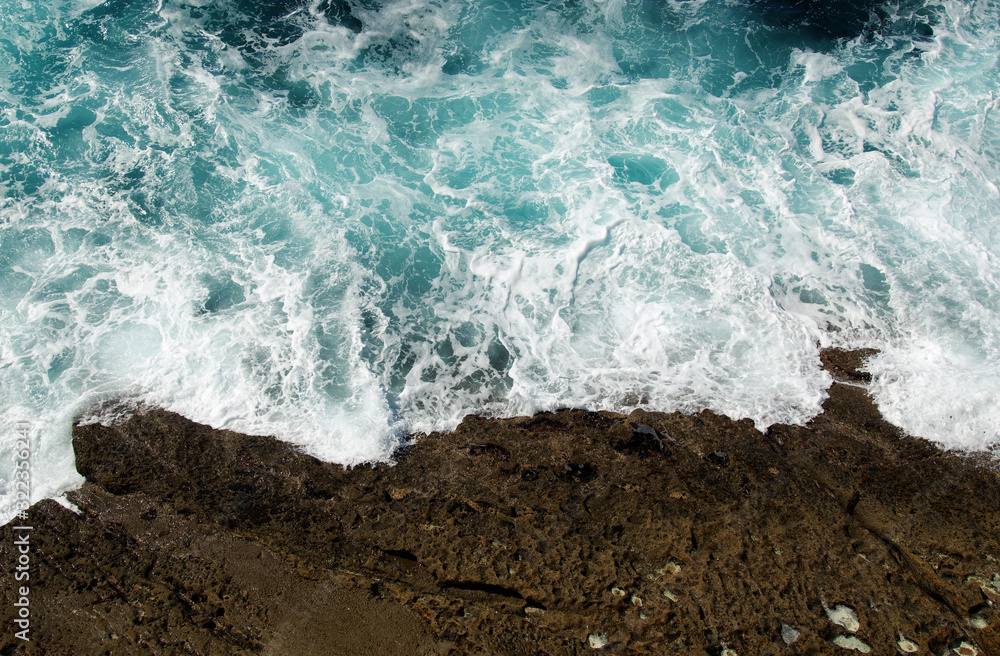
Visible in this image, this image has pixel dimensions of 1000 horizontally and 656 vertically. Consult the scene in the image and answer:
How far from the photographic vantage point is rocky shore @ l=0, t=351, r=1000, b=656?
5488 mm

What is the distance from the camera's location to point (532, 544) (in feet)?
19.8

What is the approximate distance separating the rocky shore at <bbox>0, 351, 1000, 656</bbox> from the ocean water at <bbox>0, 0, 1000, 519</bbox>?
21.3 inches

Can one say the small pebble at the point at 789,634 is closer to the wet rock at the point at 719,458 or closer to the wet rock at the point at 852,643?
the wet rock at the point at 852,643

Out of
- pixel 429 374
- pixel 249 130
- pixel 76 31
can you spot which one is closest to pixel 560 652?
pixel 429 374

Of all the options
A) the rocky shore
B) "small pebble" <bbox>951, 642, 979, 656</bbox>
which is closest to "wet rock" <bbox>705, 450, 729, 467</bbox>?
the rocky shore

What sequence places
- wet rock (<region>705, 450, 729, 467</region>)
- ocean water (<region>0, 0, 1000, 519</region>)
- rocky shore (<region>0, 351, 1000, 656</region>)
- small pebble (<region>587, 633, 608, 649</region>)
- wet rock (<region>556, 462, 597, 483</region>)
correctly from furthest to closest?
ocean water (<region>0, 0, 1000, 519</region>)
wet rock (<region>705, 450, 729, 467</region>)
wet rock (<region>556, 462, 597, 483</region>)
rocky shore (<region>0, 351, 1000, 656</region>)
small pebble (<region>587, 633, 608, 649</region>)

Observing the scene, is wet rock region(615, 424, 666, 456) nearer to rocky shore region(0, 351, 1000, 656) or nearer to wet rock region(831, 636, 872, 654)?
rocky shore region(0, 351, 1000, 656)

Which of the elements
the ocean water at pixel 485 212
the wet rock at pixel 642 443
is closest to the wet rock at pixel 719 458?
the wet rock at pixel 642 443

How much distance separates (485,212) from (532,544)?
617 centimetres

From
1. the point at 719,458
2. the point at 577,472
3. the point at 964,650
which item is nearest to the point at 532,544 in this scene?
the point at 577,472

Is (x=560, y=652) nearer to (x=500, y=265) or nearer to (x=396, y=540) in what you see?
(x=396, y=540)

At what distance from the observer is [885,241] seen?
9477 millimetres

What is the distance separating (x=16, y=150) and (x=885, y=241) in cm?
1661

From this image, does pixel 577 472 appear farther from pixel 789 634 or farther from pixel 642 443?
pixel 789 634
